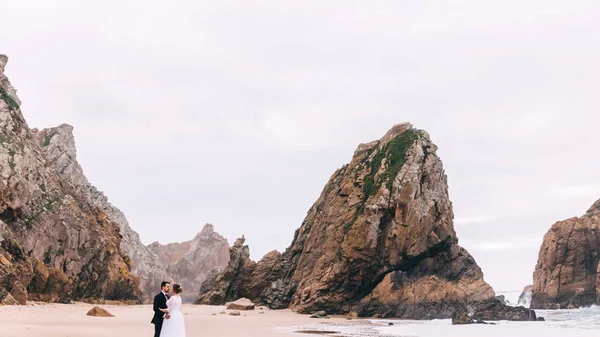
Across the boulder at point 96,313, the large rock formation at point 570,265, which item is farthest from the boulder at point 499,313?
the large rock formation at point 570,265

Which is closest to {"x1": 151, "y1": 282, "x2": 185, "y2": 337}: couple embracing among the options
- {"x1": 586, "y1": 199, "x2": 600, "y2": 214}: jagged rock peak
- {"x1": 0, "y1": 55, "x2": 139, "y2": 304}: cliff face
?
{"x1": 0, "y1": 55, "x2": 139, "y2": 304}: cliff face

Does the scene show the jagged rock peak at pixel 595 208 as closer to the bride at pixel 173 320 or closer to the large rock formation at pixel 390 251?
the large rock formation at pixel 390 251

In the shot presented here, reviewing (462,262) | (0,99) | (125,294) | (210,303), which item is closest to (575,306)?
(462,262)

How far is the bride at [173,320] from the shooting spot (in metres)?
12.0

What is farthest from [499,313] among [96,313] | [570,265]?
[570,265]

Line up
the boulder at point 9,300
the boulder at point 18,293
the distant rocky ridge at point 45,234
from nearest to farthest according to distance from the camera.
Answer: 1. the boulder at point 9,300
2. the boulder at point 18,293
3. the distant rocky ridge at point 45,234

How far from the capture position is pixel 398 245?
41.7 m

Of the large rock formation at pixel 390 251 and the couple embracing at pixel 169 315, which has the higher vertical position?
the large rock formation at pixel 390 251

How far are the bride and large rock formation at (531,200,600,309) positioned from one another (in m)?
73.4

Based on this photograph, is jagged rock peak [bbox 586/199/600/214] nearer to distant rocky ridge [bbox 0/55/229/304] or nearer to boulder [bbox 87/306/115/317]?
distant rocky ridge [bbox 0/55/229/304]

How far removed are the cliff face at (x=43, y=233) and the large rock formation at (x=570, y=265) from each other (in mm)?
62272

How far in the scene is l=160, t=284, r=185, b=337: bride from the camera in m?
12.0

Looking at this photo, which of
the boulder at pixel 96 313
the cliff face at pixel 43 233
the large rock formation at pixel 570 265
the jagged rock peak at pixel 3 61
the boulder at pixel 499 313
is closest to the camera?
the boulder at pixel 96 313

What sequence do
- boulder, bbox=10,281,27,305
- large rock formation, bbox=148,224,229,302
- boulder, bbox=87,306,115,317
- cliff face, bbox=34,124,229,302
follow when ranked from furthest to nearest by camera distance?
1. large rock formation, bbox=148,224,229,302
2. cliff face, bbox=34,124,229,302
3. boulder, bbox=10,281,27,305
4. boulder, bbox=87,306,115,317
